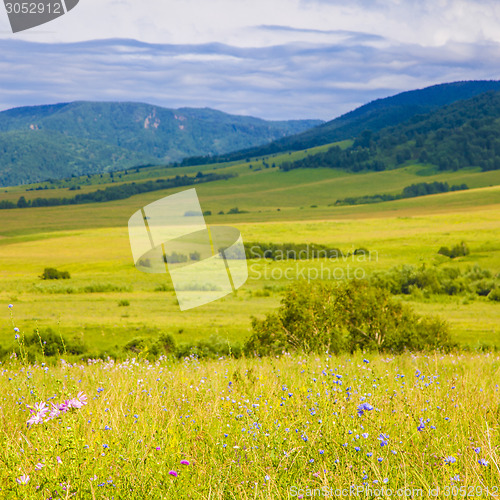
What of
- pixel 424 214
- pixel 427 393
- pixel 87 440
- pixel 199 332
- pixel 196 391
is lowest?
pixel 424 214

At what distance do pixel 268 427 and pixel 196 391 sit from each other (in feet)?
4.25

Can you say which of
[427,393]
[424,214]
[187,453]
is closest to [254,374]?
[427,393]

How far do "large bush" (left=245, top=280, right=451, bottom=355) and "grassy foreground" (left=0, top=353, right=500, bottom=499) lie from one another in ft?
36.3

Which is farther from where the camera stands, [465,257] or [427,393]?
[465,257]

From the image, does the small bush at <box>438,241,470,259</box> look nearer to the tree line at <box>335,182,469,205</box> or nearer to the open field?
the open field

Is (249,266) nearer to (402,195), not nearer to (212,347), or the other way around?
(212,347)

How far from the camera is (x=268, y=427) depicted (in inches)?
164

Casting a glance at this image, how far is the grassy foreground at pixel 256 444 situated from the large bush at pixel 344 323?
11.1 m

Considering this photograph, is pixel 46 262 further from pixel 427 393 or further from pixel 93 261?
pixel 427 393

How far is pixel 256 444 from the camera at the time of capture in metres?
3.80

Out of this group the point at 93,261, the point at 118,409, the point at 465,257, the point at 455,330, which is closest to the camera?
the point at 118,409

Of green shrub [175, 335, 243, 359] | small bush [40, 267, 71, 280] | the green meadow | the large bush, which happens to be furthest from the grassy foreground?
small bush [40, 267, 71, 280]

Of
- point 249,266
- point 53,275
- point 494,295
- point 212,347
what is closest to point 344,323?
point 212,347

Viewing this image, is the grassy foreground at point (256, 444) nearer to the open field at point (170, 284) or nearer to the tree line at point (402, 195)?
the open field at point (170, 284)
